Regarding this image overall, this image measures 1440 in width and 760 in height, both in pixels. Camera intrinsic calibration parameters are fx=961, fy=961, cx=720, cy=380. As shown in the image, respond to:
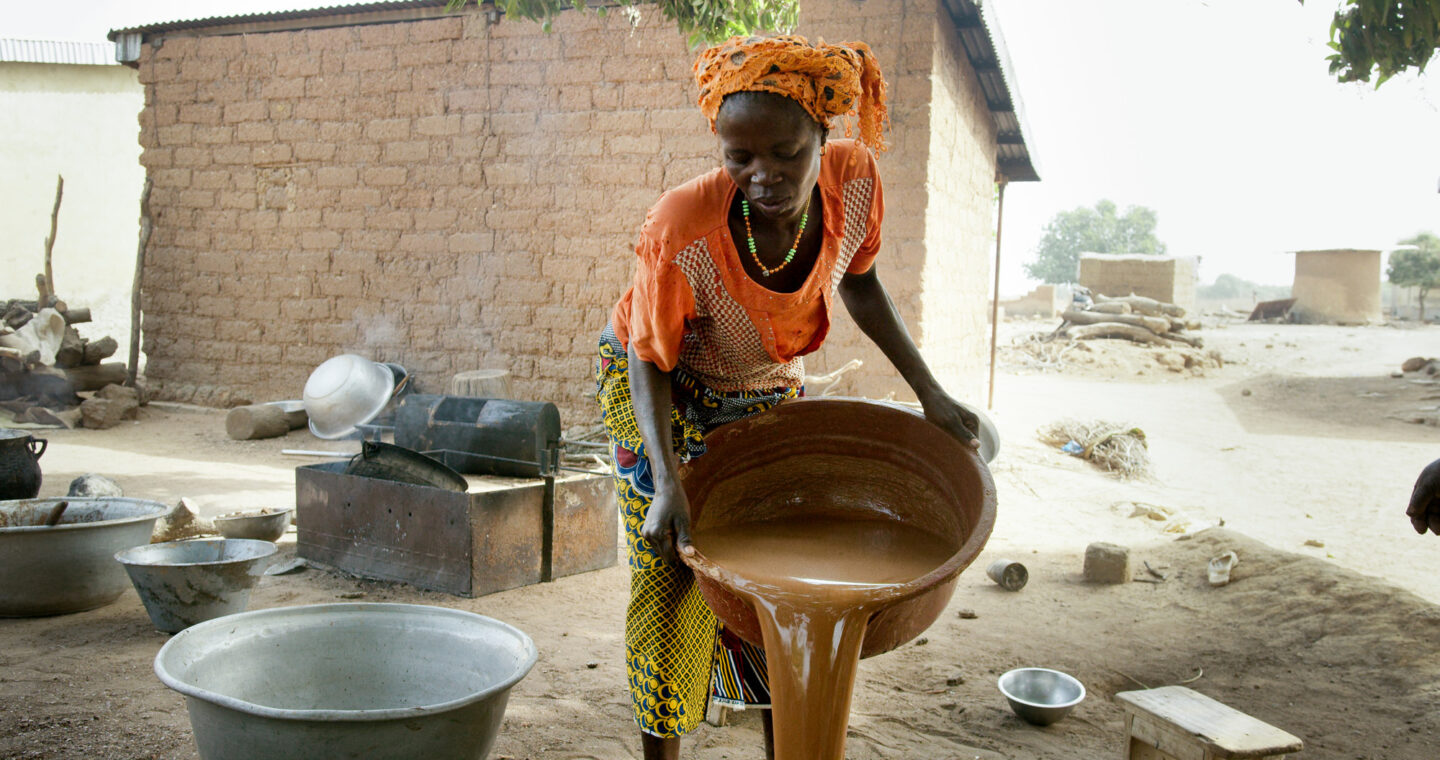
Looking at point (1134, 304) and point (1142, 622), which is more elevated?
point (1134, 304)

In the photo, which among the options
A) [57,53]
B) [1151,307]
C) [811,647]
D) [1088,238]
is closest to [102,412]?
[811,647]

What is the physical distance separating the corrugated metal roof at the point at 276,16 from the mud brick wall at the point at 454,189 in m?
0.13

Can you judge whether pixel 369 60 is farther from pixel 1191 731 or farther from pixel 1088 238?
pixel 1088 238

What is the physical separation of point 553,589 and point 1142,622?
2.40m

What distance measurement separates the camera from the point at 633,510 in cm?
201

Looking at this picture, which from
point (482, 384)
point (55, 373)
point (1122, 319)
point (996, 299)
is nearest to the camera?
point (482, 384)

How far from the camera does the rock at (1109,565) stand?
4312mm

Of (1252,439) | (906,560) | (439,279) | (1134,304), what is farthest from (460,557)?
(1134,304)

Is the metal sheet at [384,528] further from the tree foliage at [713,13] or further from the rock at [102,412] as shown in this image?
the rock at [102,412]

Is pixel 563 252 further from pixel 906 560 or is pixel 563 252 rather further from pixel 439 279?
pixel 906 560

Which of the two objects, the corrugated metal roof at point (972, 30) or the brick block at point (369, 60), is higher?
the corrugated metal roof at point (972, 30)

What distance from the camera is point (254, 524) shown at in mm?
4277

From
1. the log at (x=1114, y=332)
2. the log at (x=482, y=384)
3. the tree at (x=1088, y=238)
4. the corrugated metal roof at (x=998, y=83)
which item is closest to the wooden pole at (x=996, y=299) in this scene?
the corrugated metal roof at (x=998, y=83)

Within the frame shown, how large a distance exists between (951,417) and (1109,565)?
111 inches
